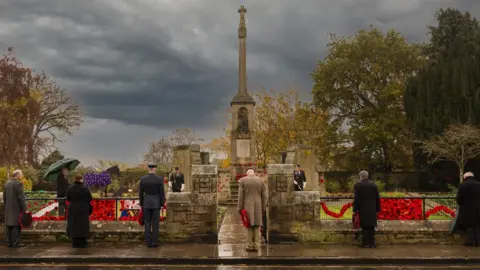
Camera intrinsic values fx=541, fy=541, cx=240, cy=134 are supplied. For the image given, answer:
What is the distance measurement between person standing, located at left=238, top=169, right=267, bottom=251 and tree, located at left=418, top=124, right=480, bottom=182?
25.6 metres

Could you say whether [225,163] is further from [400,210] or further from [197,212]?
[197,212]

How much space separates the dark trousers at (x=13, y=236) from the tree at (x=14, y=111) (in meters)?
36.9

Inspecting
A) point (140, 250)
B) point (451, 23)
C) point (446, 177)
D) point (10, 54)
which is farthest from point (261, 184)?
point (10, 54)

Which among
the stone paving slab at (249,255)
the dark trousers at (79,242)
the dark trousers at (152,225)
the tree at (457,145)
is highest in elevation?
the tree at (457,145)

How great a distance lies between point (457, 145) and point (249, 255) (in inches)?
1086

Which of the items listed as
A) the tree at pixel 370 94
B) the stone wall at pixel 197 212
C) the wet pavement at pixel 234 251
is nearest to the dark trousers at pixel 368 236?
the wet pavement at pixel 234 251

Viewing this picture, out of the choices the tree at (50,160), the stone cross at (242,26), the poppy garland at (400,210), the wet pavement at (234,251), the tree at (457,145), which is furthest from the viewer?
the tree at (50,160)

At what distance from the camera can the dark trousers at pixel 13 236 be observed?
12.9 metres

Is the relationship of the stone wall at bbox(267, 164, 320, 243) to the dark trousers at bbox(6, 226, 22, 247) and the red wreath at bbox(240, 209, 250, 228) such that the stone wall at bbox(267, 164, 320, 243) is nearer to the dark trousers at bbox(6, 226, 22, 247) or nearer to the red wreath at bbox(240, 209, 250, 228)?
the red wreath at bbox(240, 209, 250, 228)

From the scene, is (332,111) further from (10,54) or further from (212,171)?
(212,171)

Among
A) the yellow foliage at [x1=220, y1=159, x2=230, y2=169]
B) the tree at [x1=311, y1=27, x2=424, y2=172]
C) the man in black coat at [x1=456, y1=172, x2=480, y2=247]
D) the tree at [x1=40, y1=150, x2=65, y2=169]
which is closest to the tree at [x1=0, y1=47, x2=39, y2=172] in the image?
the tree at [x1=40, y1=150, x2=65, y2=169]

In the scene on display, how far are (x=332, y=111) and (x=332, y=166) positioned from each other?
5.81m

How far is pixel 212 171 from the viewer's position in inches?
519

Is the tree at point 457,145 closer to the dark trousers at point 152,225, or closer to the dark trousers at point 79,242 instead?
the dark trousers at point 152,225
